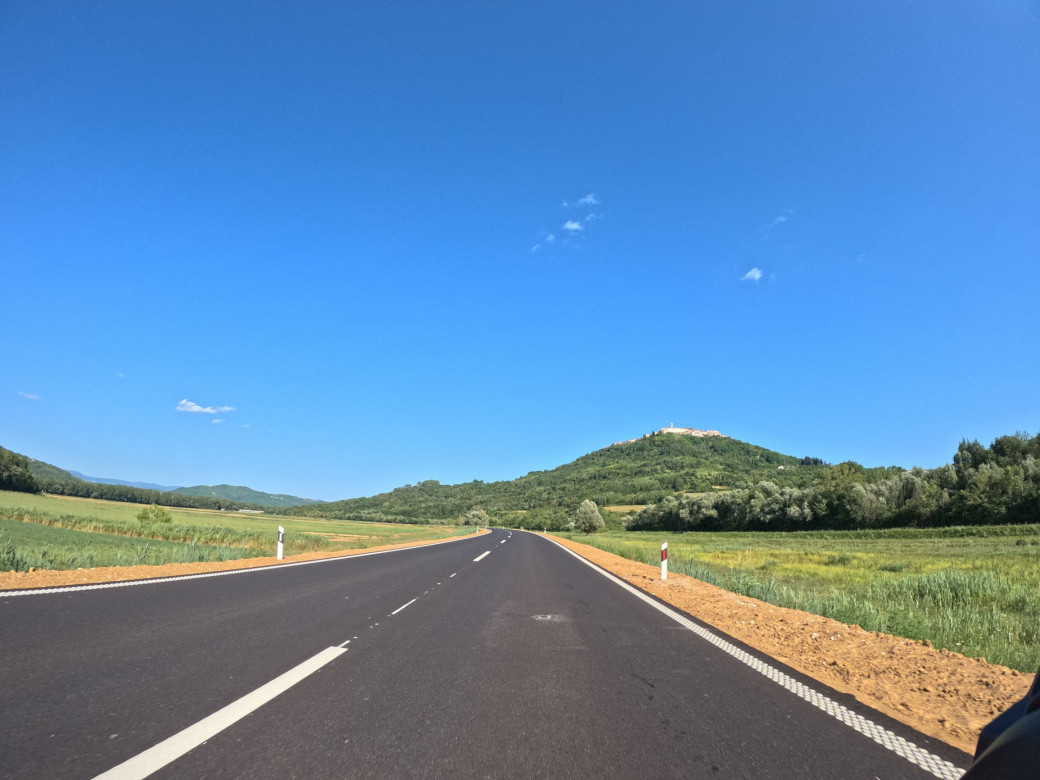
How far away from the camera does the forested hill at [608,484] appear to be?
404ft

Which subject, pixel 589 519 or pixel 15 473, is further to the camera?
pixel 589 519

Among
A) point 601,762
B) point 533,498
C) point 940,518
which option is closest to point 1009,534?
point 940,518

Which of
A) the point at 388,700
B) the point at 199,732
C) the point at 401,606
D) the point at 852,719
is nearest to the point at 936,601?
the point at 852,719

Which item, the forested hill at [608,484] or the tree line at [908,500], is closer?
the tree line at [908,500]

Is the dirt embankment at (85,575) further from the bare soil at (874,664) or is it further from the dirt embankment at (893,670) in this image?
the dirt embankment at (893,670)

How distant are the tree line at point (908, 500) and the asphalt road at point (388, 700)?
58.2 metres

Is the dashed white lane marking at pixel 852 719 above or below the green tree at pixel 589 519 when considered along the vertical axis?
above

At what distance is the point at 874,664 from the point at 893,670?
257 millimetres

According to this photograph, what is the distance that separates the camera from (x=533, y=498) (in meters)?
158

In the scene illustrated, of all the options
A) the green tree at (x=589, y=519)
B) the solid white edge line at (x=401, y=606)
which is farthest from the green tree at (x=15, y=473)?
the solid white edge line at (x=401, y=606)

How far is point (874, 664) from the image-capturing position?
575 centimetres

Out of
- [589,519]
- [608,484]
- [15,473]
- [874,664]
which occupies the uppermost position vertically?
[608,484]

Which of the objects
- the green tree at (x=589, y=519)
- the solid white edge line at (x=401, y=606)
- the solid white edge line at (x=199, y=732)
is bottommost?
the green tree at (x=589, y=519)

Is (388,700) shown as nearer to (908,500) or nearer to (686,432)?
(908,500)
